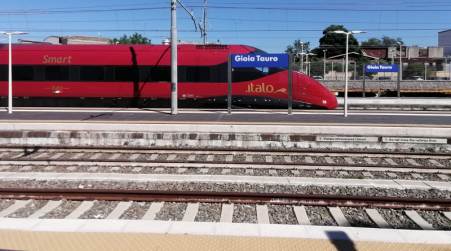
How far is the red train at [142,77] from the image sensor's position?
24.1m

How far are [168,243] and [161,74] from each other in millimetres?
19760

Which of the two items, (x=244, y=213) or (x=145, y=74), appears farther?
(x=145, y=74)

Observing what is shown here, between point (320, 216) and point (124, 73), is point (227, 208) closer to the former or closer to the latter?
point (320, 216)

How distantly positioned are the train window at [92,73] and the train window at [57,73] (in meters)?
0.84

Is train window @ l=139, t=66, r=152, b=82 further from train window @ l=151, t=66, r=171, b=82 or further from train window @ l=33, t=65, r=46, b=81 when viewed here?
train window @ l=33, t=65, r=46, b=81

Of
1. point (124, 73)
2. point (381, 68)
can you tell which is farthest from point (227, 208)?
point (381, 68)

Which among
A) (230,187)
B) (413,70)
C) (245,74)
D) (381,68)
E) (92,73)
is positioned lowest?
(230,187)

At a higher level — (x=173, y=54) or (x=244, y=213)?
(x=173, y=54)

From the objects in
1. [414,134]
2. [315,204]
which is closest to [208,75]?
[414,134]

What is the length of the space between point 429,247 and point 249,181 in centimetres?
457

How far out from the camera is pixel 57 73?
25.4 meters

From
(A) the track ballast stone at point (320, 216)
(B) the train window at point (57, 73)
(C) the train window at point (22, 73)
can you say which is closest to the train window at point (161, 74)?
(B) the train window at point (57, 73)

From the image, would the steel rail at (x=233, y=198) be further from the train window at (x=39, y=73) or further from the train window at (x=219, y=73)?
the train window at (x=39, y=73)

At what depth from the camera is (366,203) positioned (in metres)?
8.16
